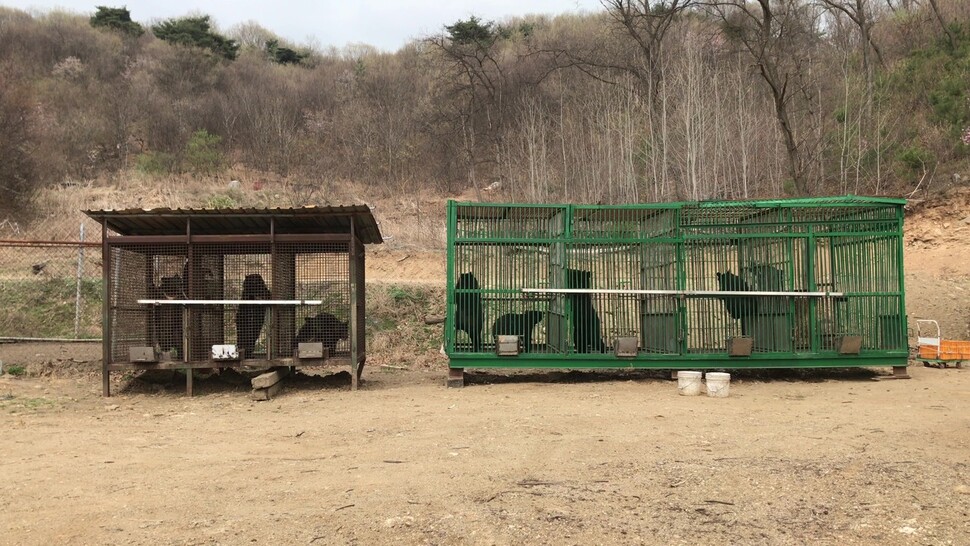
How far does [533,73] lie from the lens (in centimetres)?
4091

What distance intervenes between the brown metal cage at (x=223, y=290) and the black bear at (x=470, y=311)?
1.67 m

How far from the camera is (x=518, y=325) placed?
38.5 ft

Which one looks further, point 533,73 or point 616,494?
point 533,73

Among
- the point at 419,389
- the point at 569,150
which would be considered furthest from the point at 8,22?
the point at 419,389

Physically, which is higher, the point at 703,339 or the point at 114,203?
the point at 114,203

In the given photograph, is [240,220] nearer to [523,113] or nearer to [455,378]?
[455,378]

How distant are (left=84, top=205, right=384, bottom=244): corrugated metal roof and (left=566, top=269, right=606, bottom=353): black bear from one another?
11.3ft

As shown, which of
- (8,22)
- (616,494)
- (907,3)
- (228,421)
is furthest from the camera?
(8,22)

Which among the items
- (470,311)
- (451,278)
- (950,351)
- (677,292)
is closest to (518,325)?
(470,311)

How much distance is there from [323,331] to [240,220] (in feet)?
7.40

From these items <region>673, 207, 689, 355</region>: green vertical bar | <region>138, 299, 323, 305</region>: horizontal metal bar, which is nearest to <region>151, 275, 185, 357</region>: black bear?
<region>138, 299, 323, 305</region>: horizontal metal bar

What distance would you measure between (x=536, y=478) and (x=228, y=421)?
16.1ft

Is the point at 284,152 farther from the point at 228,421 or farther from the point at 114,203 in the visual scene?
the point at 228,421

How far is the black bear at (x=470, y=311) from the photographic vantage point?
11711mm
